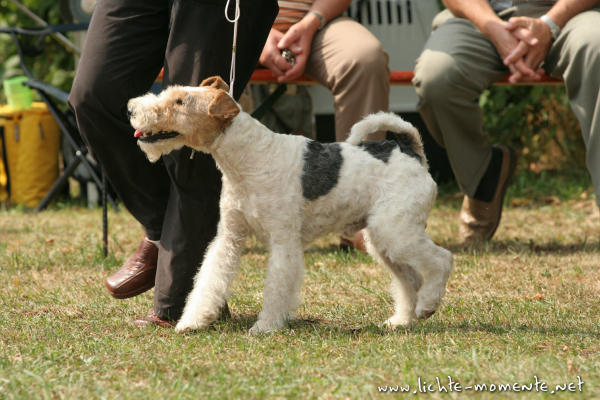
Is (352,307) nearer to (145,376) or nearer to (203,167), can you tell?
(203,167)

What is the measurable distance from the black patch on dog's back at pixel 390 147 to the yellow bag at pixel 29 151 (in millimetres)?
4498

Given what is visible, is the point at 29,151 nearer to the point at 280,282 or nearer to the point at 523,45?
the point at 523,45

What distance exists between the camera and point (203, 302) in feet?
10.1

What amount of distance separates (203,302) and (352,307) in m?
0.81

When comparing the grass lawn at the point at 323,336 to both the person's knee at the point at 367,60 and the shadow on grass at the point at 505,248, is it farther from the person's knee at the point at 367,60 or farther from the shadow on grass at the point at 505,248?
the person's knee at the point at 367,60

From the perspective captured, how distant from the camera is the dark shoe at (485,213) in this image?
507 centimetres

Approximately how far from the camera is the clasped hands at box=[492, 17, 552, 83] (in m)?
4.55

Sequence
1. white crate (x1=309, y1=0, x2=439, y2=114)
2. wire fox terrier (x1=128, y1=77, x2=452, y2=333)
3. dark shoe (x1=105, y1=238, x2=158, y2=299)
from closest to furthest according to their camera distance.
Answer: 1. wire fox terrier (x1=128, y1=77, x2=452, y2=333)
2. dark shoe (x1=105, y1=238, x2=158, y2=299)
3. white crate (x1=309, y1=0, x2=439, y2=114)

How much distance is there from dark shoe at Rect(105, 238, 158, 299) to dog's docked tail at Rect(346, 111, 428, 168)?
1.01 metres

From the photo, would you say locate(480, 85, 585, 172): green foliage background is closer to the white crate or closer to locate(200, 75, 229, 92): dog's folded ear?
the white crate

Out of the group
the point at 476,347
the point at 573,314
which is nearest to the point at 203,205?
the point at 476,347

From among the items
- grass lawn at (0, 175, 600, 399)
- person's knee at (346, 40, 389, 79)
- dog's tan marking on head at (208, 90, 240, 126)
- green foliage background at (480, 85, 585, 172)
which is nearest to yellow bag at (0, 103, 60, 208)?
grass lawn at (0, 175, 600, 399)

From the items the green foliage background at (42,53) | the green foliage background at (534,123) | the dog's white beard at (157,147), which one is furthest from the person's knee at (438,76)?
the green foliage background at (42,53)

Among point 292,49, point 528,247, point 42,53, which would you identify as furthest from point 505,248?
point 42,53
